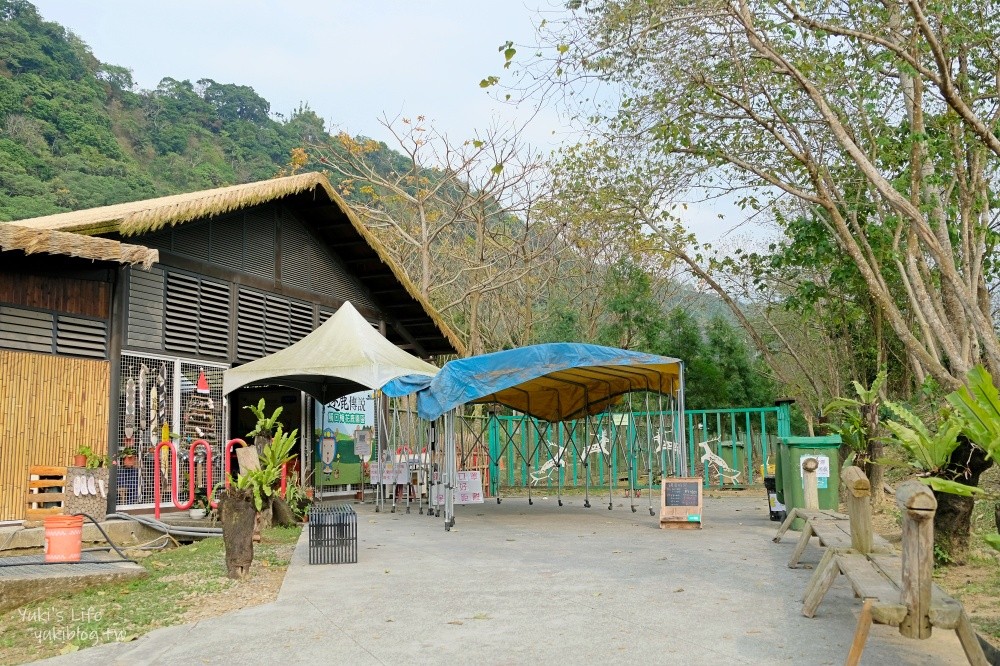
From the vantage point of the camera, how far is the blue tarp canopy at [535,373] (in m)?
12.1

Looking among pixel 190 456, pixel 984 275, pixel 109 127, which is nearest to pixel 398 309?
pixel 190 456

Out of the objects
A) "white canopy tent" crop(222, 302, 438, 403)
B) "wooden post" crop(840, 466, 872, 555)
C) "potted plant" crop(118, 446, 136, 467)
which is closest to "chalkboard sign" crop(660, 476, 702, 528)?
"white canopy tent" crop(222, 302, 438, 403)

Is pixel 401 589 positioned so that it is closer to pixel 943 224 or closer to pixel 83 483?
pixel 83 483

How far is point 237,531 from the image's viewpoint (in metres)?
7.87

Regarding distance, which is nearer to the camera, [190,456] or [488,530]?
[488,530]

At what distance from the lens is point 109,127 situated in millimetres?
44656

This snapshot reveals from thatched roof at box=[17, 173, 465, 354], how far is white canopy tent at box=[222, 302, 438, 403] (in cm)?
206

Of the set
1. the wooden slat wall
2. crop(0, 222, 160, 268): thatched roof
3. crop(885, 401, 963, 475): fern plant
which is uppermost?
crop(0, 222, 160, 268): thatched roof

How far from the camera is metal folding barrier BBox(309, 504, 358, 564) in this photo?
873 cm

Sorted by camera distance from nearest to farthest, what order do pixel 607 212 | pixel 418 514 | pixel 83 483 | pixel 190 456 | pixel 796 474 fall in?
1. pixel 83 483
2. pixel 796 474
3. pixel 190 456
4. pixel 418 514
5. pixel 607 212

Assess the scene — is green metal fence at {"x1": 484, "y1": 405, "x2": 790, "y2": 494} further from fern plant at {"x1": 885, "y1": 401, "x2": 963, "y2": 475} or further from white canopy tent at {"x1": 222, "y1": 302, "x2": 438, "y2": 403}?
fern plant at {"x1": 885, "y1": 401, "x2": 963, "y2": 475}

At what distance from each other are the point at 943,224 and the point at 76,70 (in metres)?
46.5

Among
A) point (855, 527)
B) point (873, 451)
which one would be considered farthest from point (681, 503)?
point (855, 527)

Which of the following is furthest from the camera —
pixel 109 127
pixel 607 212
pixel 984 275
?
pixel 109 127
